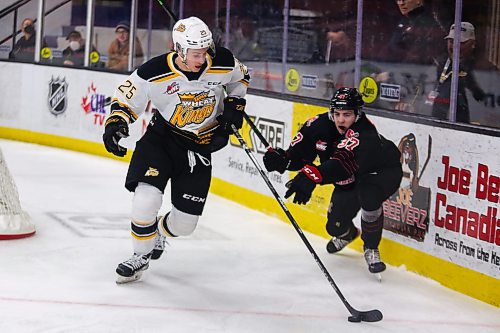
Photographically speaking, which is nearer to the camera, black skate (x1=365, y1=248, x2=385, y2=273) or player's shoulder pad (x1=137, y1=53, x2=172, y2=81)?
player's shoulder pad (x1=137, y1=53, x2=172, y2=81)

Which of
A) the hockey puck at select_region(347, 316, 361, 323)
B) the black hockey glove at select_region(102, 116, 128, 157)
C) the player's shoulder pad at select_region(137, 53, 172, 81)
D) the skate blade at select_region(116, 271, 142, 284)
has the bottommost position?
the hockey puck at select_region(347, 316, 361, 323)

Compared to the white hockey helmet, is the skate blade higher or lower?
lower

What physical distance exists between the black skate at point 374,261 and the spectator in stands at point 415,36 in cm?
100

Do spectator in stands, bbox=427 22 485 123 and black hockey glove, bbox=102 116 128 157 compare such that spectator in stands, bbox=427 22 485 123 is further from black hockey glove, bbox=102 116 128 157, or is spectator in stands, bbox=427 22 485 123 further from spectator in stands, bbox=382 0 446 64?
black hockey glove, bbox=102 116 128 157

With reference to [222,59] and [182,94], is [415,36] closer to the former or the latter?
[222,59]

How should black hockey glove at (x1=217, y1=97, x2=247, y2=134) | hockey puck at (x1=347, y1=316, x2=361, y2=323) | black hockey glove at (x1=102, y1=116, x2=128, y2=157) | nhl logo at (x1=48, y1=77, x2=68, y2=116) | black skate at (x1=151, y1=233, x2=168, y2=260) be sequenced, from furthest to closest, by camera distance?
1. nhl logo at (x1=48, y1=77, x2=68, y2=116)
2. black skate at (x1=151, y1=233, x2=168, y2=260)
3. black hockey glove at (x1=217, y1=97, x2=247, y2=134)
4. black hockey glove at (x1=102, y1=116, x2=128, y2=157)
5. hockey puck at (x1=347, y1=316, x2=361, y2=323)

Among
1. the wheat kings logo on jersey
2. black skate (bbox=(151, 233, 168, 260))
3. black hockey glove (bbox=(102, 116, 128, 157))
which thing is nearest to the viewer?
black hockey glove (bbox=(102, 116, 128, 157))

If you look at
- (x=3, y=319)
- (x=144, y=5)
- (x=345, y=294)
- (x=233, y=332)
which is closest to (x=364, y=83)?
(x=345, y=294)

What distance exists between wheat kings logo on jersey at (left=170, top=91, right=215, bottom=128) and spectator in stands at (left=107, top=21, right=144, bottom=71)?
4313mm

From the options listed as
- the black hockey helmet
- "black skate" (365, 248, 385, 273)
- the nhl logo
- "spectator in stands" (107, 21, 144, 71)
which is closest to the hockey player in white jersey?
the black hockey helmet

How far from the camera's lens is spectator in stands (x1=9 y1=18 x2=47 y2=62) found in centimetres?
923

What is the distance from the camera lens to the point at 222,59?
4281 mm

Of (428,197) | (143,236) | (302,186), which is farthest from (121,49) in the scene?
(302,186)

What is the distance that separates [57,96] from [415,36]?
462cm
